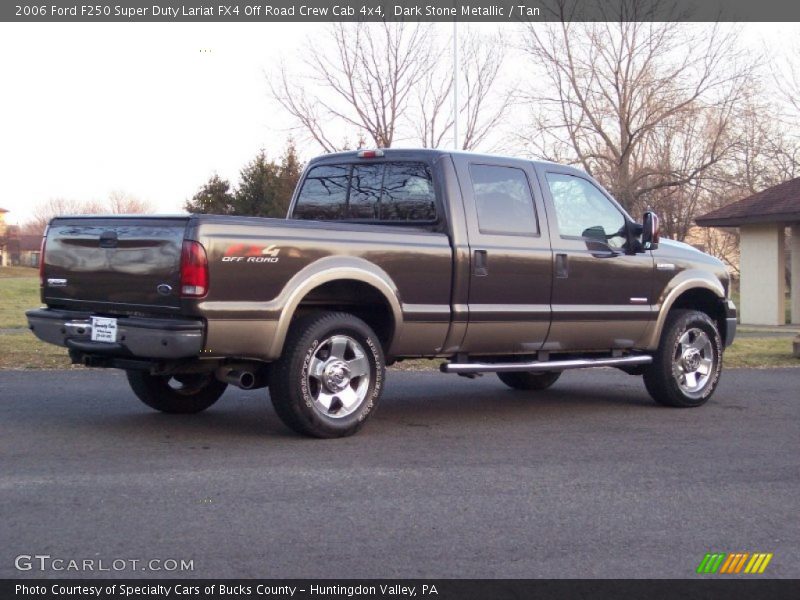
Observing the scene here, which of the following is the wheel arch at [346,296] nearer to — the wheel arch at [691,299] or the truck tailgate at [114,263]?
the truck tailgate at [114,263]

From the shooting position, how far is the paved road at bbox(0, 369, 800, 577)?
445 cm

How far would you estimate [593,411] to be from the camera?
890 cm

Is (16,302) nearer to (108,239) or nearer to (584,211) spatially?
(584,211)

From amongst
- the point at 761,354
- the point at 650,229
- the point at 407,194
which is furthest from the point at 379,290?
the point at 761,354

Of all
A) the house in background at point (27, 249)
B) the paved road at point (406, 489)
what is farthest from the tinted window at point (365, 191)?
the house in background at point (27, 249)

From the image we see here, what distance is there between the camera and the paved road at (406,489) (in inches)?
175

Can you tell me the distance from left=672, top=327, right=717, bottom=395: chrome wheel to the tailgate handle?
497 centimetres

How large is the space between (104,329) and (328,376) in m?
1.51

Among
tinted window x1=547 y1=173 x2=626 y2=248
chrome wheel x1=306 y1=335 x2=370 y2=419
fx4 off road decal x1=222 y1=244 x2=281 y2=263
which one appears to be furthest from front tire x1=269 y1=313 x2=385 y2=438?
tinted window x1=547 y1=173 x2=626 y2=248

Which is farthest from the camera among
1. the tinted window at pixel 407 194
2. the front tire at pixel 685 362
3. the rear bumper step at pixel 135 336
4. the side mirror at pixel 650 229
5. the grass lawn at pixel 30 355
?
the grass lawn at pixel 30 355

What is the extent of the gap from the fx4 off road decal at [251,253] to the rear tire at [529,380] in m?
4.04

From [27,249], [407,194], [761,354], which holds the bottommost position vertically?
[761,354]

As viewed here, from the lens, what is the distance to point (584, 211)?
350 inches
